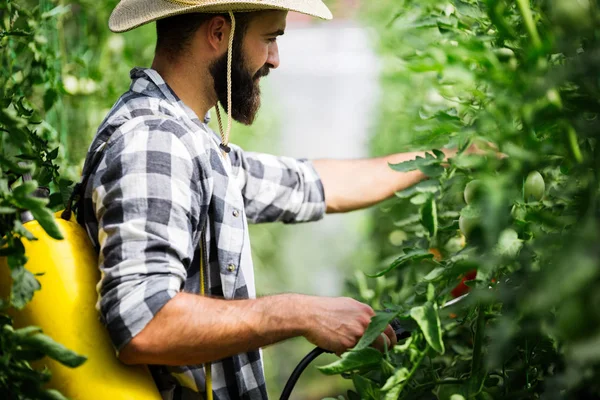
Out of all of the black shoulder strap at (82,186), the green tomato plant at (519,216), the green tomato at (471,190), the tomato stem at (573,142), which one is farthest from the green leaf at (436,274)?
the black shoulder strap at (82,186)

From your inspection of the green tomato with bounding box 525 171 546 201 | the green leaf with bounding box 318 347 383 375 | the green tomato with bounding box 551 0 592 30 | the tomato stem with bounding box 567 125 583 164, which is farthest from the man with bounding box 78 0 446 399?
the green tomato with bounding box 551 0 592 30

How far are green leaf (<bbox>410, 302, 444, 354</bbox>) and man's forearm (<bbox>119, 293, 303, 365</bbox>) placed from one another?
0.35 meters

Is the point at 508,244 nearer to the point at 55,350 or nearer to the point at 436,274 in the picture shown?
the point at 436,274

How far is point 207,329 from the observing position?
4.62 ft

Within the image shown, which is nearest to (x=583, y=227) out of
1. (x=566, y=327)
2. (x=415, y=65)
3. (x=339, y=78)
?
(x=566, y=327)

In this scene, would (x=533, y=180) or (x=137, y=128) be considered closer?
(x=533, y=180)

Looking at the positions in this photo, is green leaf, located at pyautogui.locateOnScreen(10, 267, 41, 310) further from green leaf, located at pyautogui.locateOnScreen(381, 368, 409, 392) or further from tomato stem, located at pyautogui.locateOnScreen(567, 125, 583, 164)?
tomato stem, located at pyautogui.locateOnScreen(567, 125, 583, 164)

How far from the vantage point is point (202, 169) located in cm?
155

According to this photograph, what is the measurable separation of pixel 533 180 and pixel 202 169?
0.65m

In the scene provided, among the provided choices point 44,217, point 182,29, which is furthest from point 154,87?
point 44,217

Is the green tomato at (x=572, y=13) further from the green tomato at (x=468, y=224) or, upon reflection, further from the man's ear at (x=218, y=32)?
the man's ear at (x=218, y=32)

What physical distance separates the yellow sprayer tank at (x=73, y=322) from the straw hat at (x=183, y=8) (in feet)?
1.85

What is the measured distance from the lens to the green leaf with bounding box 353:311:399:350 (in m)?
1.17

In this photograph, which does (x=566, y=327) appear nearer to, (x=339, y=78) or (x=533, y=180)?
(x=533, y=180)
